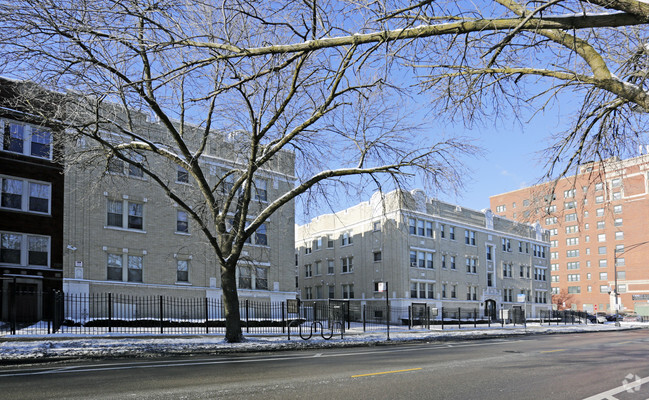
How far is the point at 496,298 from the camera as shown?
55.3 metres

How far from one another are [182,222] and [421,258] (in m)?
23.7

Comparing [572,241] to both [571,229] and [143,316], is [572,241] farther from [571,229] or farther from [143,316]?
[143,316]

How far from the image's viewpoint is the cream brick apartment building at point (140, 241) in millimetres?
28531

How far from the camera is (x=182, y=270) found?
33.8 m

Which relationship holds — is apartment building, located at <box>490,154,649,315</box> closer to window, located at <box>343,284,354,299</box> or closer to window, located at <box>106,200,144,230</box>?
window, located at <box>343,284,354,299</box>

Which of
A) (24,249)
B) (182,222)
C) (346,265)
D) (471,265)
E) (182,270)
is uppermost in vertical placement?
(182,222)

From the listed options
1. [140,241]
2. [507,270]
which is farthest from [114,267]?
[507,270]

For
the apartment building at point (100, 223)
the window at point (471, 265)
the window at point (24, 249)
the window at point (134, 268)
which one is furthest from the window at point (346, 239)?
the window at point (24, 249)

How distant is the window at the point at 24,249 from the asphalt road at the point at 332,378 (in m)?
17.4

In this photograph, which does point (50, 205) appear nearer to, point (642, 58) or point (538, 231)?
point (642, 58)

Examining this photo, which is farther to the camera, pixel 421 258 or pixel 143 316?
pixel 421 258

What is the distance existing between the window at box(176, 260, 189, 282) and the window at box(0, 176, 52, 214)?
28.4 feet

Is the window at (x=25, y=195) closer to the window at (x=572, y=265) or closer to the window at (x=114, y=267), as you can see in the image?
the window at (x=114, y=267)

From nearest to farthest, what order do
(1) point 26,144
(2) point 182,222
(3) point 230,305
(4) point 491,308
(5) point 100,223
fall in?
(3) point 230,305 < (1) point 26,144 < (5) point 100,223 < (2) point 182,222 < (4) point 491,308
